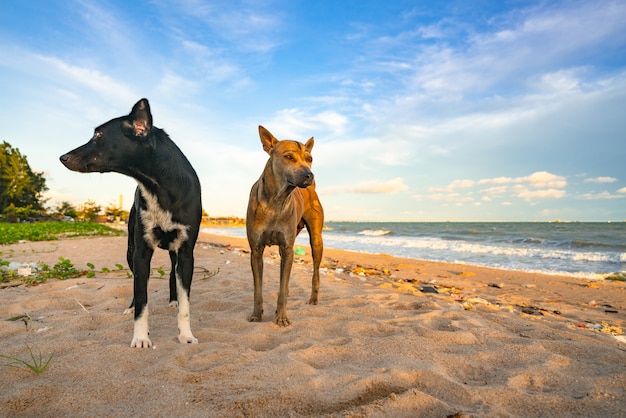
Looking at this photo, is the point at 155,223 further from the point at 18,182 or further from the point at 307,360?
the point at 18,182

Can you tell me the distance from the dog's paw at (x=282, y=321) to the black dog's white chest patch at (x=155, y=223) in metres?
1.41

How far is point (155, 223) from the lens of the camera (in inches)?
132

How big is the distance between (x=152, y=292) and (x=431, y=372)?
4510 millimetres

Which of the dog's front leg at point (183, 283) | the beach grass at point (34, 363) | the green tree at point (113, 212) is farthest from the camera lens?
the green tree at point (113, 212)

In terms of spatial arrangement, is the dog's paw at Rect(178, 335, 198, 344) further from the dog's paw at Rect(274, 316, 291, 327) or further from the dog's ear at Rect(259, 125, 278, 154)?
the dog's ear at Rect(259, 125, 278, 154)

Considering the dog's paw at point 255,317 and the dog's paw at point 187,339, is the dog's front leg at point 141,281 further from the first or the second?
the dog's paw at point 255,317

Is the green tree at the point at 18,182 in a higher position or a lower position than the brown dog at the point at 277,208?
higher

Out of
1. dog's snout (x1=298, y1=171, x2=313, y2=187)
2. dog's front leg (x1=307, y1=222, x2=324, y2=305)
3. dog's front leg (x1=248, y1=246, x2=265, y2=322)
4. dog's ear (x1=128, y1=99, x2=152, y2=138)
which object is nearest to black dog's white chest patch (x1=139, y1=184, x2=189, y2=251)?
dog's ear (x1=128, y1=99, x2=152, y2=138)

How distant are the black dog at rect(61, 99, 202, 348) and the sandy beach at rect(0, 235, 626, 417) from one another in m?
0.44

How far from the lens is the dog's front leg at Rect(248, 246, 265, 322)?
→ 4.18 metres

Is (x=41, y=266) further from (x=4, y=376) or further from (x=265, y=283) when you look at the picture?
(x=4, y=376)

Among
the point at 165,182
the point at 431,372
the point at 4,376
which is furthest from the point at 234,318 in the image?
the point at 431,372

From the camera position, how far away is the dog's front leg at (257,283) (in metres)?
4.18

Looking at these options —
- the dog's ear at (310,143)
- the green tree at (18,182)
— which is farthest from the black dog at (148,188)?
the green tree at (18,182)
